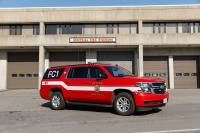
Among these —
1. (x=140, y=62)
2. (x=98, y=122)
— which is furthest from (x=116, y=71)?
(x=140, y=62)

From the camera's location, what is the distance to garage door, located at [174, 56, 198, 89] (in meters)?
32.5

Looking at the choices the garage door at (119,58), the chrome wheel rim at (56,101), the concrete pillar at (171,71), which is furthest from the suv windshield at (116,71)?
the concrete pillar at (171,71)

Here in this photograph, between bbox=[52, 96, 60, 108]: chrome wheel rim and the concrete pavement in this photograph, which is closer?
the concrete pavement

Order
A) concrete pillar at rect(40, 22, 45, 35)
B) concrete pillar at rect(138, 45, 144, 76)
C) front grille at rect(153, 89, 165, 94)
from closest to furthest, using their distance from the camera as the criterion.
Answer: front grille at rect(153, 89, 165, 94), concrete pillar at rect(138, 45, 144, 76), concrete pillar at rect(40, 22, 45, 35)

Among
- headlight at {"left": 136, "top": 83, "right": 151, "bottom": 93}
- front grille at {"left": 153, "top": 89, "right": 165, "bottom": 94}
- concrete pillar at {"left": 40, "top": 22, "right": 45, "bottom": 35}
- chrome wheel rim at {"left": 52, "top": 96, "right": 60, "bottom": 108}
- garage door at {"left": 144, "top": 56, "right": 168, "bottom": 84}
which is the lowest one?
chrome wheel rim at {"left": 52, "top": 96, "right": 60, "bottom": 108}

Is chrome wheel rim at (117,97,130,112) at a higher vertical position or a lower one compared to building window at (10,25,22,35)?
lower

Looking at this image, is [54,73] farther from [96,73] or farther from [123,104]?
[123,104]

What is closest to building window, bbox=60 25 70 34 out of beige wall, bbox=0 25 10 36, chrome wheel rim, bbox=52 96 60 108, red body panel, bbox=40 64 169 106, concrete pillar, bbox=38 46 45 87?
concrete pillar, bbox=38 46 45 87

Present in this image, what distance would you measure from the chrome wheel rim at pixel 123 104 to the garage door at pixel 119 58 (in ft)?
74.9

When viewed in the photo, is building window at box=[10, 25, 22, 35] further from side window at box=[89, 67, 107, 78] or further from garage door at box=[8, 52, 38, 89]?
side window at box=[89, 67, 107, 78]

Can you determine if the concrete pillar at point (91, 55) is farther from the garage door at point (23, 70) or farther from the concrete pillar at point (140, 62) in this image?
the garage door at point (23, 70)

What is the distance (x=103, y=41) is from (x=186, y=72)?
33.7ft

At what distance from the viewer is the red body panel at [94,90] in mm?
9977

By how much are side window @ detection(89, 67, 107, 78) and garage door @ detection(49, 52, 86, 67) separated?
72.3 ft
